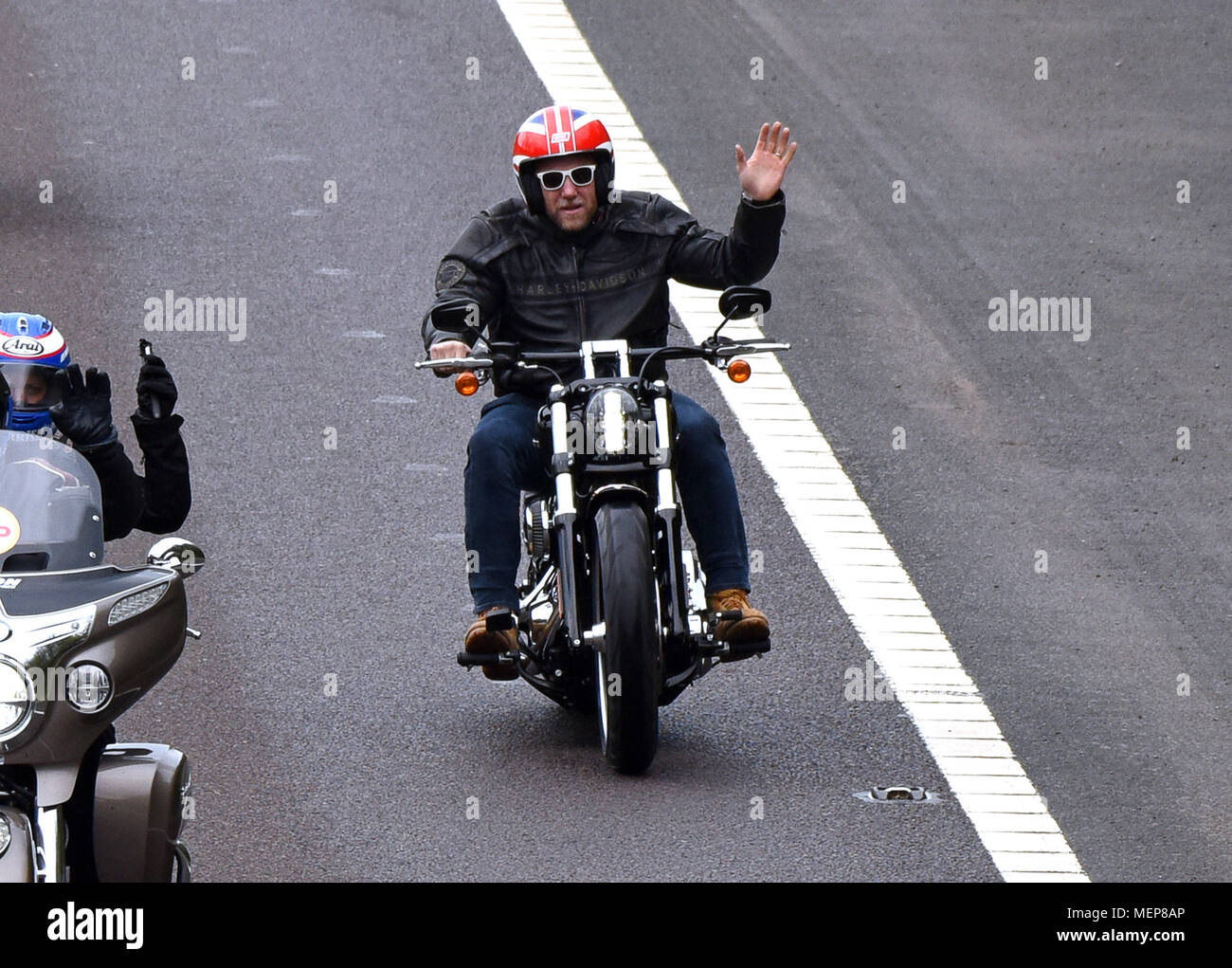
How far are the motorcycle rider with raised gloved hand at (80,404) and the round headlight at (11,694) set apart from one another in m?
1.09

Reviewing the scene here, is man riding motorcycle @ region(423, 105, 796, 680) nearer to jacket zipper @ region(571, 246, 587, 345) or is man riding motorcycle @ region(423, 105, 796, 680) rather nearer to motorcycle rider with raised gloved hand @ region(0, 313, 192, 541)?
jacket zipper @ region(571, 246, 587, 345)

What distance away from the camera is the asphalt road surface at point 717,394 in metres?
7.71

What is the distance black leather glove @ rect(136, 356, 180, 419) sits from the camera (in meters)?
6.36

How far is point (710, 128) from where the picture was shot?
1459cm

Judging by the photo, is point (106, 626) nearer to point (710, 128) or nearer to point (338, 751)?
point (338, 751)

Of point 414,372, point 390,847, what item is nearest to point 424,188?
point 414,372

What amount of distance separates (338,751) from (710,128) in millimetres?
7381

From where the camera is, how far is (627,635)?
747cm

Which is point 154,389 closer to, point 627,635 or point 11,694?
point 11,694

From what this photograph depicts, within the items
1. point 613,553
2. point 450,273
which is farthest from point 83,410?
point 450,273

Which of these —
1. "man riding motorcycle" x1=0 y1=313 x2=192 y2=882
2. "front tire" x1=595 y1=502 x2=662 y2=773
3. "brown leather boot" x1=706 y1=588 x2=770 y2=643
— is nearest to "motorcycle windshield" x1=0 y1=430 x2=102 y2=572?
"man riding motorcycle" x1=0 y1=313 x2=192 y2=882

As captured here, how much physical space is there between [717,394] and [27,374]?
5539 millimetres

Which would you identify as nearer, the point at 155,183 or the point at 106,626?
the point at 106,626

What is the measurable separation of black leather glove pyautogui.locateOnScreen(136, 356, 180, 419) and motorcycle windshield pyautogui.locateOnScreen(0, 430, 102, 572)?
14.4 inches
